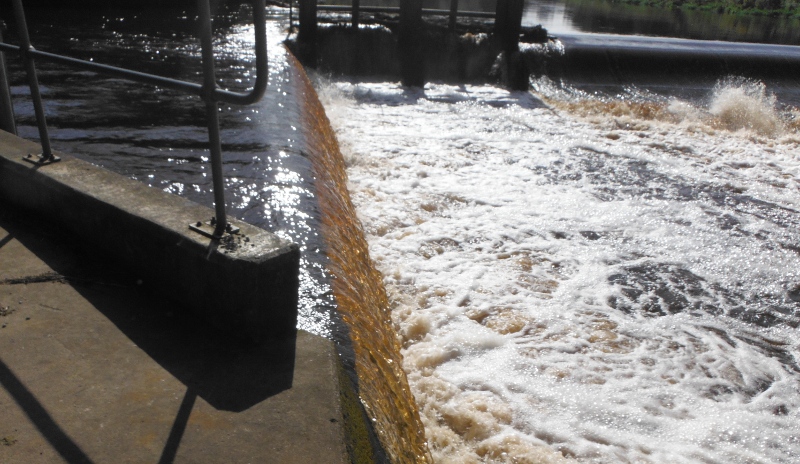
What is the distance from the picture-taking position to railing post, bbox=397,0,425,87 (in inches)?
473

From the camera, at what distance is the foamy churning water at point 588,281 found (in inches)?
133

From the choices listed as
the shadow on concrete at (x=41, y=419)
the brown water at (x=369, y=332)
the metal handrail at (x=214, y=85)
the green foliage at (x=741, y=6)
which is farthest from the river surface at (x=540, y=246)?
the green foliage at (x=741, y=6)

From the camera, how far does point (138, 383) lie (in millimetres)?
1812

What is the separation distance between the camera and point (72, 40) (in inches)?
372

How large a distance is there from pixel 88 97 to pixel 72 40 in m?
4.22

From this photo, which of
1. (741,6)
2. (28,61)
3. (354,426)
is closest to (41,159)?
(28,61)

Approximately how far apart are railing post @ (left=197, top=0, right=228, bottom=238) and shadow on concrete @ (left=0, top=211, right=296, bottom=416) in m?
0.31

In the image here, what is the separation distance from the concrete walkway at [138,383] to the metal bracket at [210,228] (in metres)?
0.33

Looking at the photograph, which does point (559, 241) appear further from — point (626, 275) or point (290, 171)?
point (290, 171)

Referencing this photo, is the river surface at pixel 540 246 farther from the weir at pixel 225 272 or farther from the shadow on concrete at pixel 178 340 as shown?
the shadow on concrete at pixel 178 340

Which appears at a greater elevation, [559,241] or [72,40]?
[72,40]

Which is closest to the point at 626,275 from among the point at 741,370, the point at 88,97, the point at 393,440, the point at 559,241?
the point at 559,241

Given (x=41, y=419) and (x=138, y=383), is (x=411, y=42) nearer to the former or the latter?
(x=138, y=383)

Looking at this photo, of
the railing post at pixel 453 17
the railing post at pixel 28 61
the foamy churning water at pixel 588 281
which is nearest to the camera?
the railing post at pixel 28 61
